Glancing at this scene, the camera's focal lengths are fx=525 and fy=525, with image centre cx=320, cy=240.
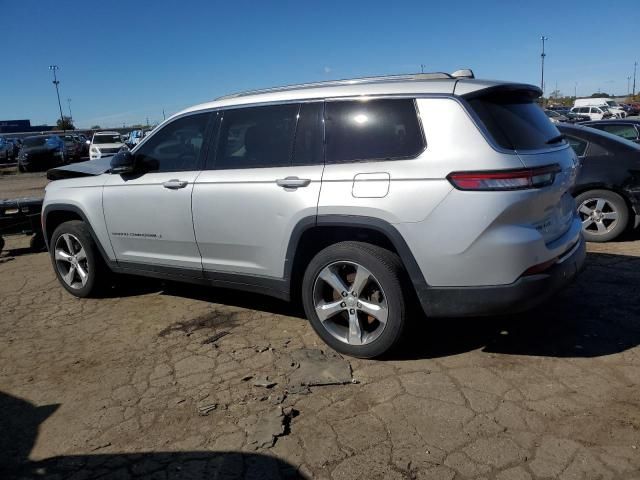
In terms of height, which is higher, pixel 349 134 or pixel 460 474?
pixel 349 134

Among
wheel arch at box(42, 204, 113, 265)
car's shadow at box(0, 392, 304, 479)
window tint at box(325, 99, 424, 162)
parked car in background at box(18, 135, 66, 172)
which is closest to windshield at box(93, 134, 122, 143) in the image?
parked car in background at box(18, 135, 66, 172)

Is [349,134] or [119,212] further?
A: [119,212]

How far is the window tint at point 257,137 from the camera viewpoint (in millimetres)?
3873

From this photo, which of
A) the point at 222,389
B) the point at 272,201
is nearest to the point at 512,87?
the point at 272,201

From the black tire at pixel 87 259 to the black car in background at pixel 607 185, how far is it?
552 centimetres

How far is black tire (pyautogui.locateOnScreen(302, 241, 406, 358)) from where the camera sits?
11.0 ft

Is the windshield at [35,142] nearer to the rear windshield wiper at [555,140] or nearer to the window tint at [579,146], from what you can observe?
the window tint at [579,146]

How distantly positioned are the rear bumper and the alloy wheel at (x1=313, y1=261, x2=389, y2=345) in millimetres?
338

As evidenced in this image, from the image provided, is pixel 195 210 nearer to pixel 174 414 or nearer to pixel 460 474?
pixel 174 414

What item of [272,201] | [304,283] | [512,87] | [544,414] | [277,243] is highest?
[512,87]

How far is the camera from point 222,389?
11.0 feet

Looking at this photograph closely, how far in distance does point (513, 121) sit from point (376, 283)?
136 centimetres

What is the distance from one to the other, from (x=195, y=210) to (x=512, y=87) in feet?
8.18

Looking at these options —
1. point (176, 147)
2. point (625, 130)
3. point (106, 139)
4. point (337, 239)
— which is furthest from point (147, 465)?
point (106, 139)
